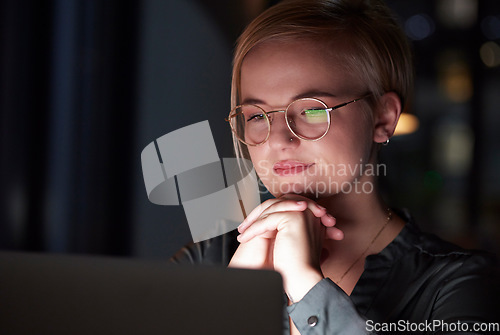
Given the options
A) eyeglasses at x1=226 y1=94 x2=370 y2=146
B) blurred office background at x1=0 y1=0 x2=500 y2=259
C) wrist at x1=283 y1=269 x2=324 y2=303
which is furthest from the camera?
blurred office background at x1=0 y1=0 x2=500 y2=259

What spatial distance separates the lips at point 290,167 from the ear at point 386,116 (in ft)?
A: 0.65

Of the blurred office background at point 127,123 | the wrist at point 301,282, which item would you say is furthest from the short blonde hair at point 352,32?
the wrist at point 301,282

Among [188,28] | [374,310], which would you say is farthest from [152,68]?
[374,310]

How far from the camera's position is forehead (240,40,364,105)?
1084 millimetres

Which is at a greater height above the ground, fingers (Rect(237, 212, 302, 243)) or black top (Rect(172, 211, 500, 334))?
fingers (Rect(237, 212, 302, 243))

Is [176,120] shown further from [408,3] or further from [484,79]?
[484,79]

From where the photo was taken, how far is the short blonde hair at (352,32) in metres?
1.10

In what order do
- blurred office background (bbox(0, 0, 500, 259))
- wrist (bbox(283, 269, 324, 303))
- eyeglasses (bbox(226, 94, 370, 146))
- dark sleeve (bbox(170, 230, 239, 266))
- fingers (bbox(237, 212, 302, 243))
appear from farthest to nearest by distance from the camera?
blurred office background (bbox(0, 0, 500, 259))
dark sleeve (bbox(170, 230, 239, 266))
eyeglasses (bbox(226, 94, 370, 146))
fingers (bbox(237, 212, 302, 243))
wrist (bbox(283, 269, 324, 303))

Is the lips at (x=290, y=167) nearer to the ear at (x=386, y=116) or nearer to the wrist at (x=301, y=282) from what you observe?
the ear at (x=386, y=116)

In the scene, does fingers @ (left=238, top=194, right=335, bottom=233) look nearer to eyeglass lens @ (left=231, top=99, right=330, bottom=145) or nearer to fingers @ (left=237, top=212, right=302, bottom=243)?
fingers @ (left=237, top=212, right=302, bottom=243)

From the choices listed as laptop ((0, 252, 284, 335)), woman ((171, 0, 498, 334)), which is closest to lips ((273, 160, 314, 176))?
woman ((171, 0, 498, 334))

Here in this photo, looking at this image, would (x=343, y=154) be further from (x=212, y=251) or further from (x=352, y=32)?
(x=212, y=251)

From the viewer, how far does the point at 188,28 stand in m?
1.40

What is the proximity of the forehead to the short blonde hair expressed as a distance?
17mm
